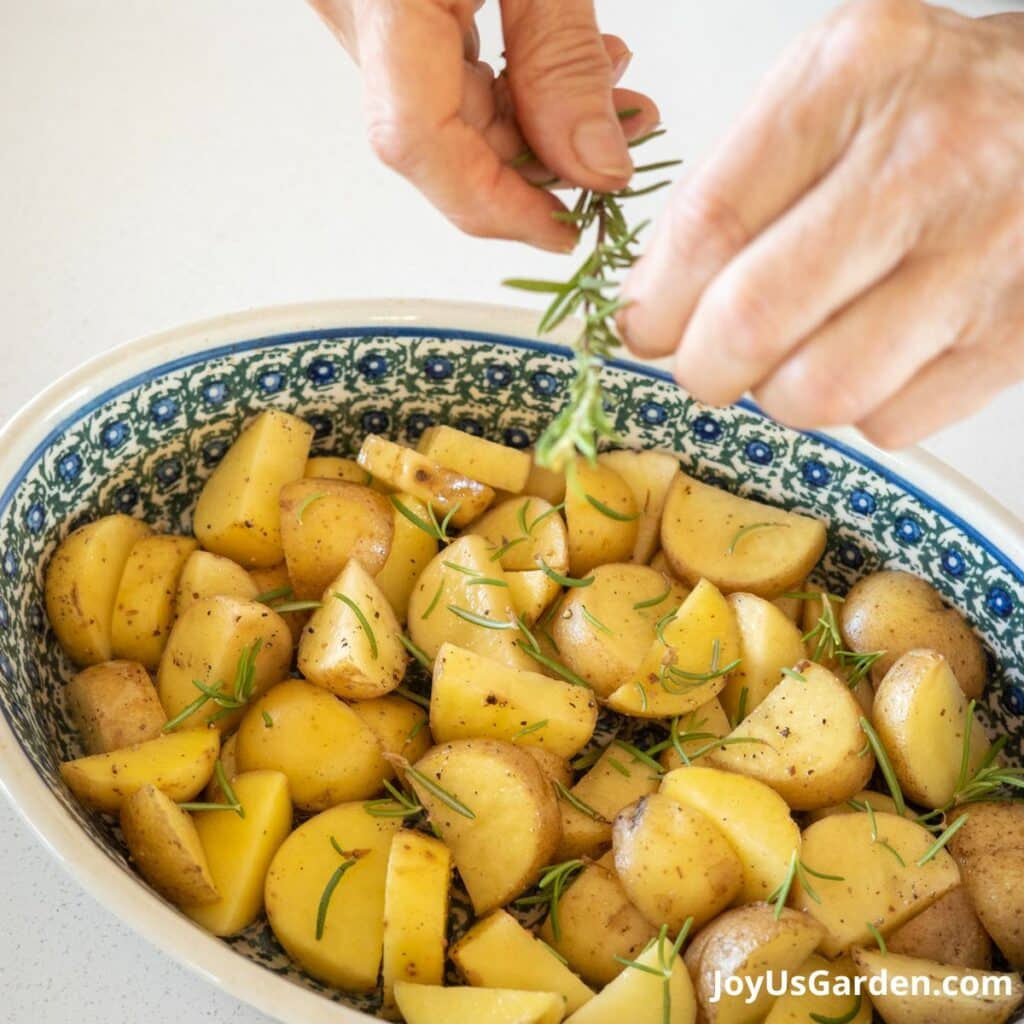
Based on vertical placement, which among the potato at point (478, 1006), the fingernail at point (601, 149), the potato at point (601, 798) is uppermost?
Answer: the fingernail at point (601, 149)

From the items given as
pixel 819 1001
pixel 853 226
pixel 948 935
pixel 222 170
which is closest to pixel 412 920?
pixel 819 1001

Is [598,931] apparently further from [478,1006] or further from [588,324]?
[588,324]

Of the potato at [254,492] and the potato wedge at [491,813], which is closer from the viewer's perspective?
the potato wedge at [491,813]

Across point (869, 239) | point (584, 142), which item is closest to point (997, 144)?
point (869, 239)

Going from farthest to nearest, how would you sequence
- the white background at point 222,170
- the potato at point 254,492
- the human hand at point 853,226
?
the white background at point 222,170, the potato at point 254,492, the human hand at point 853,226

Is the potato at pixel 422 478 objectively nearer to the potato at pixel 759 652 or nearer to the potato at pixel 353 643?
the potato at pixel 353 643

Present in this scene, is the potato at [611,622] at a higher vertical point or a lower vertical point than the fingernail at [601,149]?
lower

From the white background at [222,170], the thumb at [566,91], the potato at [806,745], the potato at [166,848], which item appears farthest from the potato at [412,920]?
the white background at [222,170]
